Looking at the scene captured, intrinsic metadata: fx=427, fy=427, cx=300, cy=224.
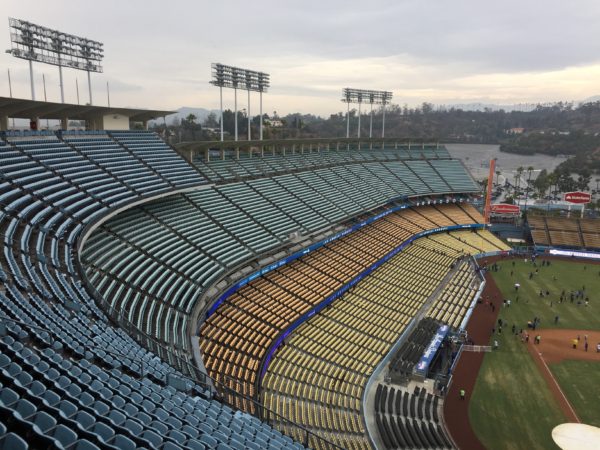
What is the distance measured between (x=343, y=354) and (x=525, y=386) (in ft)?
33.2

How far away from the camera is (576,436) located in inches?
749

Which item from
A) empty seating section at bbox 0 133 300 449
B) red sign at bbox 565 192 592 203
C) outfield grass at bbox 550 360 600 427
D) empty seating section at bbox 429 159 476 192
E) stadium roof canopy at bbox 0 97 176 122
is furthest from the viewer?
empty seating section at bbox 429 159 476 192

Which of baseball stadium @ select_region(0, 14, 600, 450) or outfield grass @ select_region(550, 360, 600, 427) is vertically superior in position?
baseball stadium @ select_region(0, 14, 600, 450)

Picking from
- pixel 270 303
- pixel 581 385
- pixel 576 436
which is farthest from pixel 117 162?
pixel 581 385

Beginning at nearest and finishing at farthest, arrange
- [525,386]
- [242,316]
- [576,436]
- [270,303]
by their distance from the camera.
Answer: [576,436] → [525,386] → [242,316] → [270,303]

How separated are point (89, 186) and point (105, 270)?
6029 mm

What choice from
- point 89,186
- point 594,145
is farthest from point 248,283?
point 594,145

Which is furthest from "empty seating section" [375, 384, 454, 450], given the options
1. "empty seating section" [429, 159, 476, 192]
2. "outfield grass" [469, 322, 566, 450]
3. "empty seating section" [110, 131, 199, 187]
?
"empty seating section" [429, 159, 476, 192]

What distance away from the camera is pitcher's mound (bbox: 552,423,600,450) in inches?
727

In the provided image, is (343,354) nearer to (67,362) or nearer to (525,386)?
(525,386)

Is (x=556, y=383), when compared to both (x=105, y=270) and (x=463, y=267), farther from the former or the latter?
(x=105, y=270)

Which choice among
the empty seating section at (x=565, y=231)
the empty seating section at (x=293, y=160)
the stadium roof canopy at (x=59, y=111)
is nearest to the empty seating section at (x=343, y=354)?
the empty seating section at (x=293, y=160)

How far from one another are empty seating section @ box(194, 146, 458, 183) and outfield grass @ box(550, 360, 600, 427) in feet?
93.1

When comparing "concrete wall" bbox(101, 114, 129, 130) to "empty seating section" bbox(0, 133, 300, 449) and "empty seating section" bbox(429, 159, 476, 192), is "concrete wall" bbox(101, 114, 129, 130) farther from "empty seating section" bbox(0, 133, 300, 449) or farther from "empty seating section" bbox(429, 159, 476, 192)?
"empty seating section" bbox(429, 159, 476, 192)
